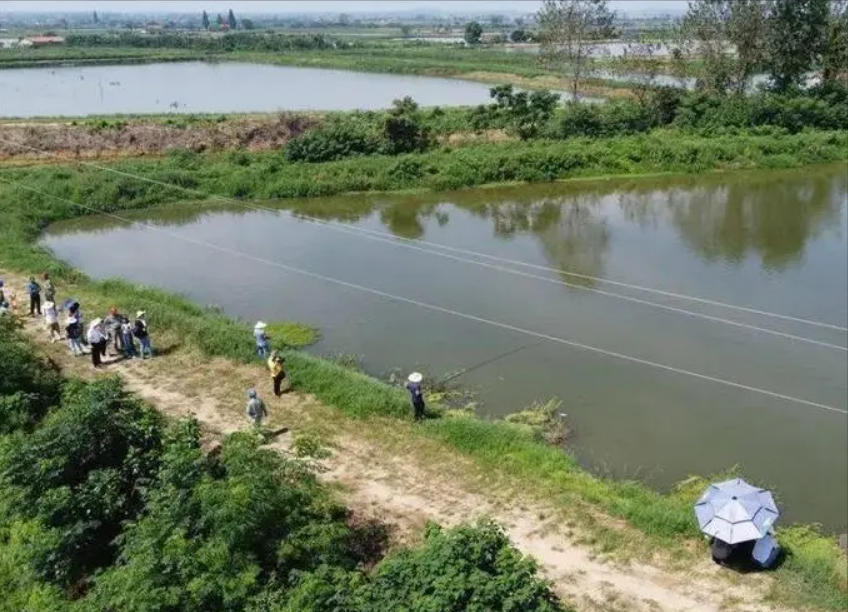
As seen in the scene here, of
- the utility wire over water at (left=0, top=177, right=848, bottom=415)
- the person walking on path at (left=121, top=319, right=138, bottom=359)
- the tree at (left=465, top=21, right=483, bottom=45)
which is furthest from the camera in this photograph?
the tree at (left=465, top=21, right=483, bottom=45)

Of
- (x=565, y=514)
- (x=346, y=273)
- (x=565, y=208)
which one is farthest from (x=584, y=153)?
(x=565, y=514)

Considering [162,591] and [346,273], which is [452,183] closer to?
[346,273]

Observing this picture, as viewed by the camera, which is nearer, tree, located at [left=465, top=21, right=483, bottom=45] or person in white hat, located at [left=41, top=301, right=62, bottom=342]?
person in white hat, located at [left=41, top=301, right=62, bottom=342]

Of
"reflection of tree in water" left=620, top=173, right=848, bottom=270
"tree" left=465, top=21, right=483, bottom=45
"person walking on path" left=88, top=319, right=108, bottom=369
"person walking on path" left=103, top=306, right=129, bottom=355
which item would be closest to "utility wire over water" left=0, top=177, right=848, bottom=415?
"person walking on path" left=103, top=306, right=129, bottom=355

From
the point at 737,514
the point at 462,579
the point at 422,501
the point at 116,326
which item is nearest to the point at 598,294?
the point at 422,501

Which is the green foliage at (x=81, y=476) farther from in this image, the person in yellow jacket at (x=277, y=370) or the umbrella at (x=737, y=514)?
the umbrella at (x=737, y=514)

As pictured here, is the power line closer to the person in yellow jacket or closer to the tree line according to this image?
the person in yellow jacket
